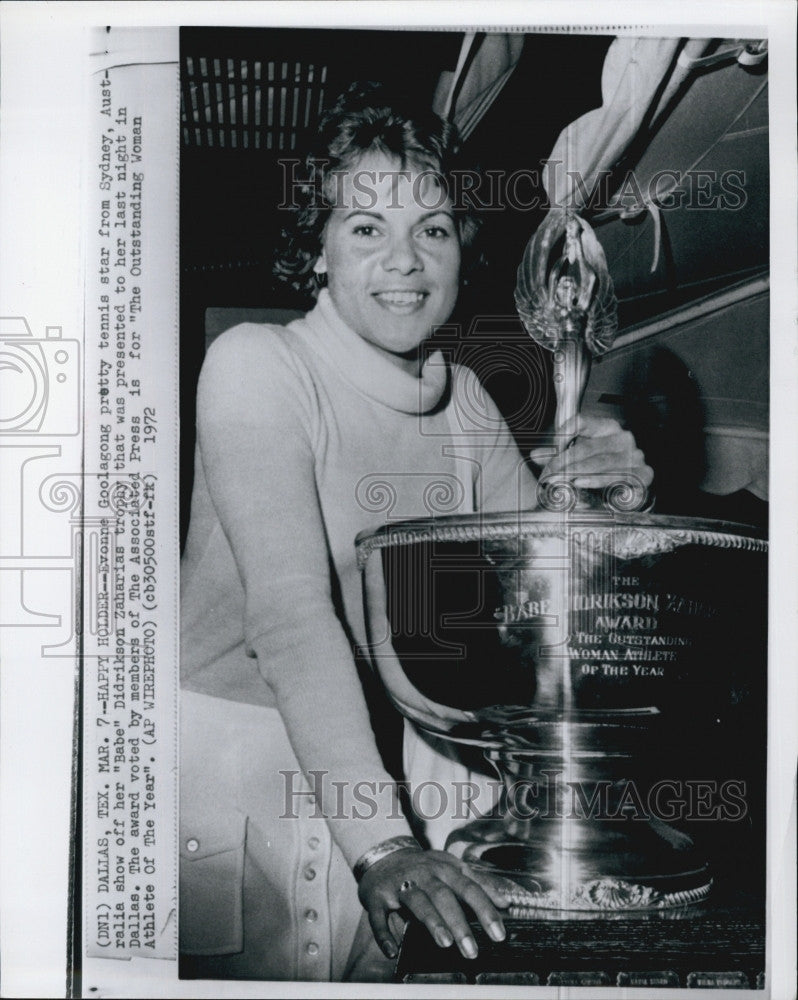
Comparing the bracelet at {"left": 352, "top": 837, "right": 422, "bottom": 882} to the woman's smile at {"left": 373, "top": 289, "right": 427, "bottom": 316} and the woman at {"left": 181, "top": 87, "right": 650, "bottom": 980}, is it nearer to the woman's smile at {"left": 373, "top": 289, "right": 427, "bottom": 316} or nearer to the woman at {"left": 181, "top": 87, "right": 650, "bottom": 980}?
the woman at {"left": 181, "top": 87, "right": 650, "bottom": 980}

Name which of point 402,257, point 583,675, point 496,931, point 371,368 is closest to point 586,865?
point 496,931

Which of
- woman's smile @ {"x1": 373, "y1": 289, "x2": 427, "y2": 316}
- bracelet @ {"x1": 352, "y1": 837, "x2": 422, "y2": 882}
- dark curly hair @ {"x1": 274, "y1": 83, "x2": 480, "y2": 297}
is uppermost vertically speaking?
dark curly hair @ {"x1": 274, "y1": 83, "x2": 480, "y2": 297}

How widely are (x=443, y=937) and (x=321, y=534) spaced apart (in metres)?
0.53

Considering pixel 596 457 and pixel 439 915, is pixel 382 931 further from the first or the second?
pixel 596 457

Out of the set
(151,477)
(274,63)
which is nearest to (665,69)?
(274,63)

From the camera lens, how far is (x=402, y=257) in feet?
4.31

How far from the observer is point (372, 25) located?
1327 millimetres

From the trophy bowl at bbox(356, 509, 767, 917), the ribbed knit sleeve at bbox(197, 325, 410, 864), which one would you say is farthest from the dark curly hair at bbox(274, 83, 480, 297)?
the trophy bowl at bbox(356, 509, 767, 917)

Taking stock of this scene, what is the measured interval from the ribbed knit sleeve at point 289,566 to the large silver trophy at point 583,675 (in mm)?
69

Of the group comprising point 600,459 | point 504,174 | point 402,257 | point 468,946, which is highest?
point 504,174

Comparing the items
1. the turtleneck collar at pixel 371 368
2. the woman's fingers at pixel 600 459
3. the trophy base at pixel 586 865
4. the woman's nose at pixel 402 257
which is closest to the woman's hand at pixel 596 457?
the woman's fingers at pixel 600 459

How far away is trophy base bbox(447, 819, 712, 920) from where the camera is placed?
4.25ft

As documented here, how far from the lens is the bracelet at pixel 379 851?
1.27 metres

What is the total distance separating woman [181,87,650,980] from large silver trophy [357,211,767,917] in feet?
0.16
